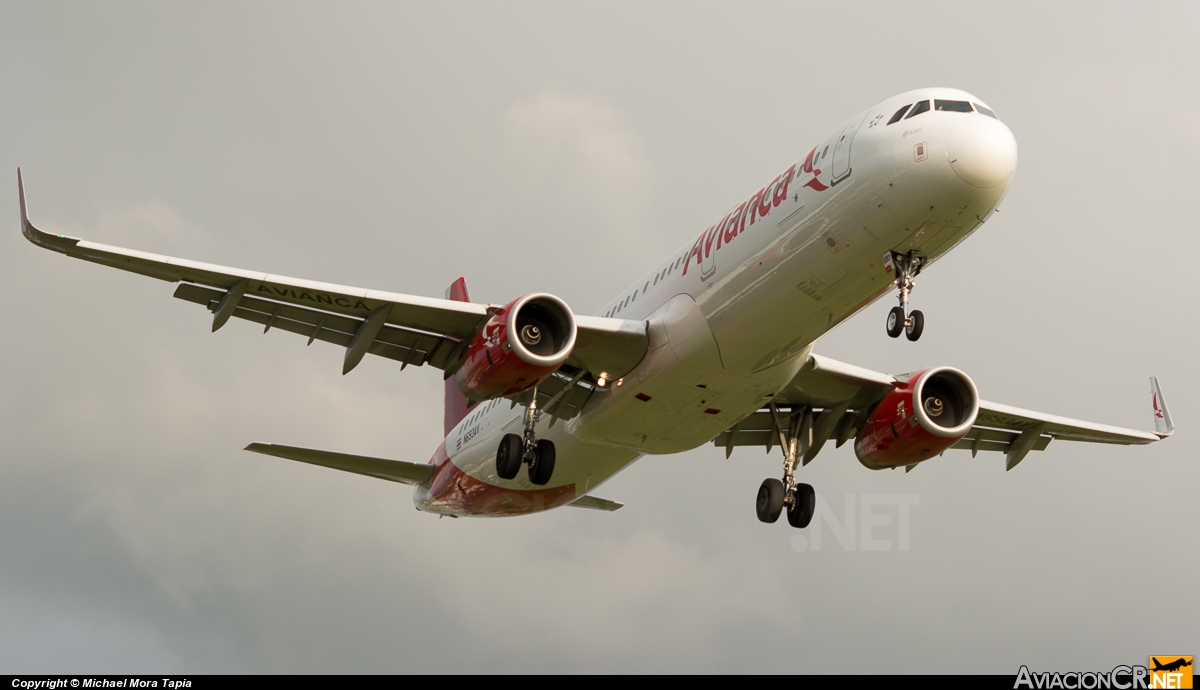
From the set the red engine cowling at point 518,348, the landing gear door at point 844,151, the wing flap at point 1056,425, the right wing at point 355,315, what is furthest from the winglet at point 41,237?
the wing flap at point 1056,425

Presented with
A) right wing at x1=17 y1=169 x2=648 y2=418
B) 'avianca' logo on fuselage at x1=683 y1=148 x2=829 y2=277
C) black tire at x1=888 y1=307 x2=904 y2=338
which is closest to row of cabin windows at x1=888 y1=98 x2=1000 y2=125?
'avianca' logo on fuselage at x1=683 y1=148 x2=829 y2=277

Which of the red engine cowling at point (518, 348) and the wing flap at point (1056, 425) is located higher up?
the red engine cowling at point (518, 348)

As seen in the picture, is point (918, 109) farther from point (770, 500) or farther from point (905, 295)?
point (770, 500)

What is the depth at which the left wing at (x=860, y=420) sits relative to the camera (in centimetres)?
2705

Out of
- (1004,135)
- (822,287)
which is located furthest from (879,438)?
(1004,135)

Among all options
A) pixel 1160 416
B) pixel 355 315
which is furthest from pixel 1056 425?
pixel 355 315

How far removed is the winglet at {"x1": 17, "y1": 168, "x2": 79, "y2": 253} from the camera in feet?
70.8

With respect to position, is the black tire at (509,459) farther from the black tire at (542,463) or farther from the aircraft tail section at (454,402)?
the aircraft tail section at (454,402)

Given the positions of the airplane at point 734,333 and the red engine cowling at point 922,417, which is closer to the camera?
the airplane at point 734,333

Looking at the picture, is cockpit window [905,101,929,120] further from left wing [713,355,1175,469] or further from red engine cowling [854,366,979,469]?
red engine cowling [854,366,979,469]

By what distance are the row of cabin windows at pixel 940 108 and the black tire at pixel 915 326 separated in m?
3.25

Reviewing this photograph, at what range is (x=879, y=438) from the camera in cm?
2705

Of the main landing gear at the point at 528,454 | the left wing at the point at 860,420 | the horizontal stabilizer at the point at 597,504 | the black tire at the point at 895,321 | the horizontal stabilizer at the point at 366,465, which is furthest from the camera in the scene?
the horizontal stabilizer at the point at 597,504

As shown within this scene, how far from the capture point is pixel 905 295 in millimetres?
20359
